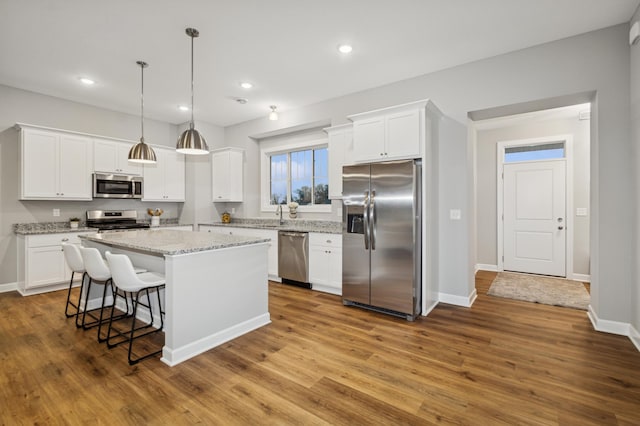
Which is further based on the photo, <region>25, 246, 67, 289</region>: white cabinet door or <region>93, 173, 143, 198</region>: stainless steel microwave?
<region>93, 173, 143, 198</region>: stainless steel microwave

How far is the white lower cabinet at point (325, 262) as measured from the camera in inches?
166

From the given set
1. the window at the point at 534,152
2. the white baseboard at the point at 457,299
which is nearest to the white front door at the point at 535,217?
the window at the point at 534,152

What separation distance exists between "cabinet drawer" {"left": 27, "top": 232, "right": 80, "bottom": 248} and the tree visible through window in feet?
10.5

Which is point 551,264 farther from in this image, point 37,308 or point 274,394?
point 37,308

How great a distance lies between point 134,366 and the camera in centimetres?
238

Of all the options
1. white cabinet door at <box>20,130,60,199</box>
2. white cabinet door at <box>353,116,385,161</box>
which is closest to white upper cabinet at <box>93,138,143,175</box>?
white cabinet door at <box>20,130,60,199</box>

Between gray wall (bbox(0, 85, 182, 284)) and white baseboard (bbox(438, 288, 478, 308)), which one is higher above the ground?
gray wall (bbox(0, 85, 182, 284))

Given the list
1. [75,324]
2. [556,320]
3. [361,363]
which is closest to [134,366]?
[75,324]

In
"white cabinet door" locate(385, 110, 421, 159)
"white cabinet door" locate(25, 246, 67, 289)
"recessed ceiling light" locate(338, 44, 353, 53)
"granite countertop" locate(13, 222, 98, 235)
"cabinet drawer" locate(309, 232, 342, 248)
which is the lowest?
"white cabinet door" locate(25, 246, 67, 289)

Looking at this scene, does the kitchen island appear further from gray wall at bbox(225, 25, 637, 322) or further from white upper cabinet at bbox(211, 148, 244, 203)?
white upper cabinet at bbox(211, 148, 244, 203)

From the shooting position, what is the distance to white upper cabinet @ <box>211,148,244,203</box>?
19.6ft

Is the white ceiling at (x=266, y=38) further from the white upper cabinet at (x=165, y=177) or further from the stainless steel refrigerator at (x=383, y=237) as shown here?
the white upper cabinet at (x=165, y=177)

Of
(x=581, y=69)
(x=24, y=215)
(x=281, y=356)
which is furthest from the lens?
(x=24, y=215)

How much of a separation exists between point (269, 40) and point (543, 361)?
12.5ft
